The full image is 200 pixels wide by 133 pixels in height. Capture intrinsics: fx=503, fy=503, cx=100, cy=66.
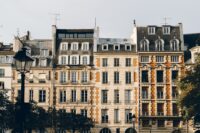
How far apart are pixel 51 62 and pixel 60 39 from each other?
5181 mm

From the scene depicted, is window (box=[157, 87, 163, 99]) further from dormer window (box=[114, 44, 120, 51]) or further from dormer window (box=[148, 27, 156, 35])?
dormer window (box=[148, 27, 156, 35])

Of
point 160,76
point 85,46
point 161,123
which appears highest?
point 85,46

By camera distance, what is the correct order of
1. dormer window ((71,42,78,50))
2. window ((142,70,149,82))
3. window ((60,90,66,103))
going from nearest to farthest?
window ((142,70,149,82)) → window ((60,90,66,103)) → dormer window ((71,42,78,50))

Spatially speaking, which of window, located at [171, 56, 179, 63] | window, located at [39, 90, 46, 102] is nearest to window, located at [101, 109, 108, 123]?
window, located at [39, 90, 46, 102]

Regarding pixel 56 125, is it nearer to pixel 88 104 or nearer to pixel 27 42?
pixel 88 104

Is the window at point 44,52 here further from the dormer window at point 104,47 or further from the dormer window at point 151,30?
the dormer window at point 151,30

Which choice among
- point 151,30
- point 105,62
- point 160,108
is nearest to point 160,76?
point 160,108

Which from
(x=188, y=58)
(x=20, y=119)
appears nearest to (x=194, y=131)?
(x=188, y=58)

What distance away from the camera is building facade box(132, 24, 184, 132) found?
9125 centimetres

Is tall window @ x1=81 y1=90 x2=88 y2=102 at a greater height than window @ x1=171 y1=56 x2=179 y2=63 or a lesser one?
lesser

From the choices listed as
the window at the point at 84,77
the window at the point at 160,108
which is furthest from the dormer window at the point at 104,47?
the window at the point at 160,108

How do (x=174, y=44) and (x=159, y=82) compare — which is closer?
(x=159, y=82)

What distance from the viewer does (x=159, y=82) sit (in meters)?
92.0

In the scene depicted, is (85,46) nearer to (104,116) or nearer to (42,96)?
(42,96)
